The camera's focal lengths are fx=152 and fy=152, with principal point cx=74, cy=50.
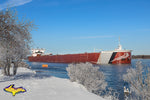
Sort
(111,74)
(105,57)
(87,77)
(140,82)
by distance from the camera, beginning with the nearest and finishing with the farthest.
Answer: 1. (140,82)
2. (87,77)
3. (111,74)
4. (105,57)

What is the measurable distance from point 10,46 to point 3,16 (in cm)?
224

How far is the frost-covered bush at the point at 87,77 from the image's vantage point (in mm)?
11398

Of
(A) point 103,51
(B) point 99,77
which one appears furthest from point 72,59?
(B) point 99,77

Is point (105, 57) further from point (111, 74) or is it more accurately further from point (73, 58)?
point (111, 74)

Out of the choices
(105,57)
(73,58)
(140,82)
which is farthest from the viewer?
(73,58)

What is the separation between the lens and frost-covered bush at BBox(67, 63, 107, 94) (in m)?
11.4

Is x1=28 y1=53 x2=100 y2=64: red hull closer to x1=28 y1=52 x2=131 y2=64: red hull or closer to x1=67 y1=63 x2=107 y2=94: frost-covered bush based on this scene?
x1=28 y1=52 x2=131 y2=64: red hull

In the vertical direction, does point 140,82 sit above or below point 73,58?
above

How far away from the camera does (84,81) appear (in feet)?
38.1

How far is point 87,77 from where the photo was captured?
1188 cm

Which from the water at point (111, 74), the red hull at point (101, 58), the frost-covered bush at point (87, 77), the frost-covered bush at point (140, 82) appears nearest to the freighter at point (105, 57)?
the red hull at point (101, 58)

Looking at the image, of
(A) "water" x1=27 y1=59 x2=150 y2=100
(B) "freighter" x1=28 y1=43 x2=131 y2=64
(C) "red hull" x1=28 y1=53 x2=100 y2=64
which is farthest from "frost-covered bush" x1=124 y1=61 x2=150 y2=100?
(C) "red hull" x1=28 y1=53 x2=100 y2=64

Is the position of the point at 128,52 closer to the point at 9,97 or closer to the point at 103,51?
the point at 103,51

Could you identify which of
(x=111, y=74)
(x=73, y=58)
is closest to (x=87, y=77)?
(x=111, y=74)
